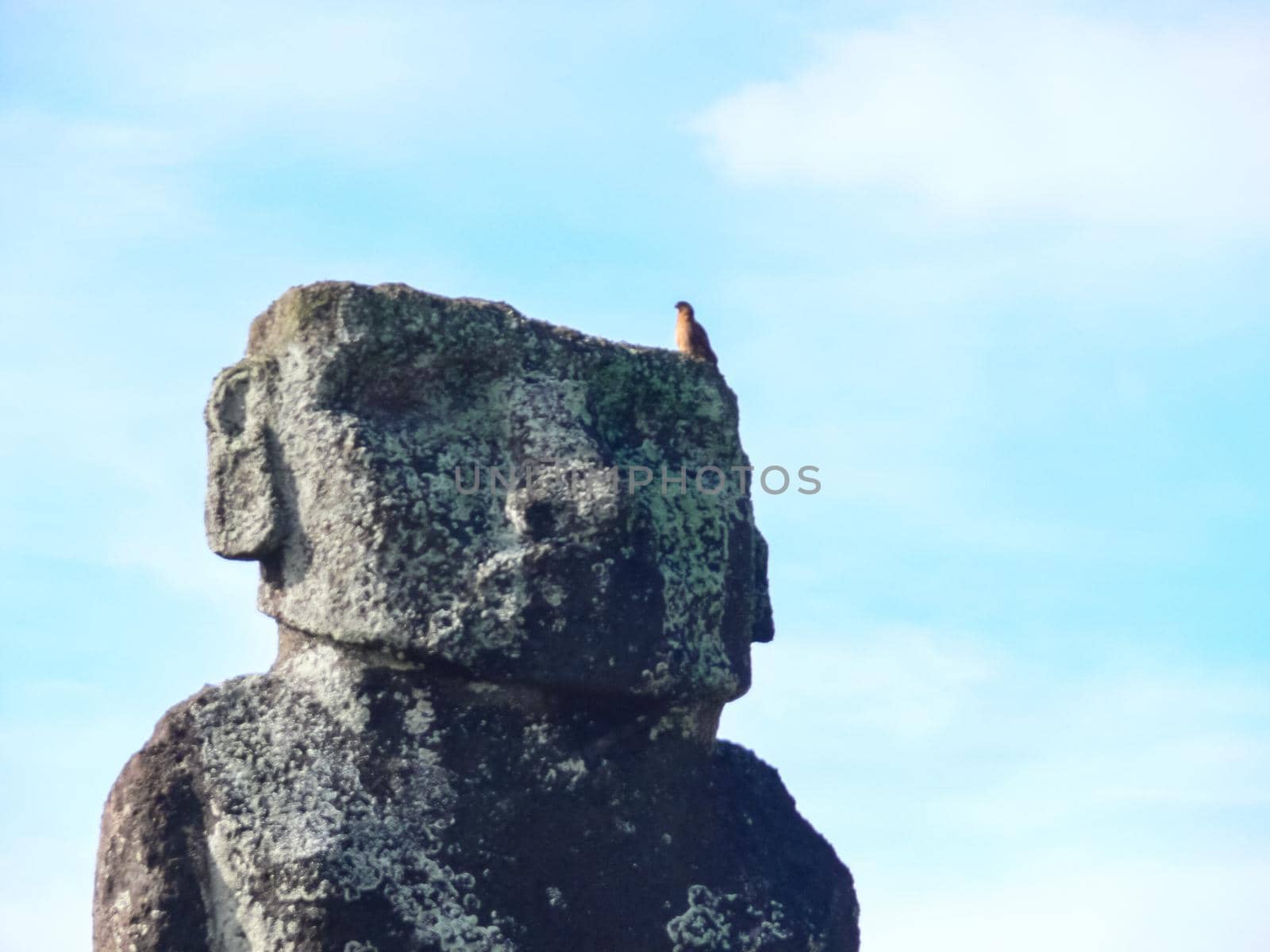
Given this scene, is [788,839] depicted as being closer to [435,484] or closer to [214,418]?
[435,484]

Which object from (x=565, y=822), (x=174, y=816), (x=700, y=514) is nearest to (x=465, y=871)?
(x=565, y=822)

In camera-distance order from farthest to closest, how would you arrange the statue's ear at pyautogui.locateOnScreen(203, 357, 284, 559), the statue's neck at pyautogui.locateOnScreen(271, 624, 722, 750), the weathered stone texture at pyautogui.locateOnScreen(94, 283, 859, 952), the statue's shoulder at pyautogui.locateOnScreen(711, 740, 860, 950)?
the statue's shoulder at pyautogui.locateOnScreen(711, 740, 860, 950) < the statue's ear at pyautogui.locateOnScreen(203, 357, 284, 559) < the statue's neck at pyautogui.locateOnScreen(271, 624, 722, 750) < the weathered stone texture at pyautogui.locateOnScreen(94, 283, 859, 952)

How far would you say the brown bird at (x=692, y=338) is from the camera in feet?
31.5

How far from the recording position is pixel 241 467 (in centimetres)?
827

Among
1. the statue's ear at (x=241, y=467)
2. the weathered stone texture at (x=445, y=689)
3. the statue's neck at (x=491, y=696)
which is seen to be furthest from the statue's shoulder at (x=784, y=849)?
the statue's ear at (x=241, y=467)

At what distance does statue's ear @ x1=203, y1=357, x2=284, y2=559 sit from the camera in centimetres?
816

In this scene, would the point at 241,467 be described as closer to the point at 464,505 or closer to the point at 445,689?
the point at 464,505

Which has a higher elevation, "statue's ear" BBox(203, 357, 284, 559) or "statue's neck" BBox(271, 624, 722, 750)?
"statue's ear" BBox(203, 357, 284, 559)

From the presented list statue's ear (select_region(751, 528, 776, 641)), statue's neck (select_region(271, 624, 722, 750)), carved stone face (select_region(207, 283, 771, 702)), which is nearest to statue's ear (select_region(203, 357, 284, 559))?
carved stone face (select_region(207, 283, 771, 702))

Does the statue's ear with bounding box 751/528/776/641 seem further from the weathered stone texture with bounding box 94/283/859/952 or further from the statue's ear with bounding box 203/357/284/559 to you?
the statue's ear with bounding box 203/357/284/559

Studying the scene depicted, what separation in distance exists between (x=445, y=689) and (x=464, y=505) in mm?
701

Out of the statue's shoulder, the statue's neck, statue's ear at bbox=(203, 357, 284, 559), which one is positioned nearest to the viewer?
the statue's neck

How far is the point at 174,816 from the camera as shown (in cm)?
788

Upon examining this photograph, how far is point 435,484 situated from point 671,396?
3.90ft
